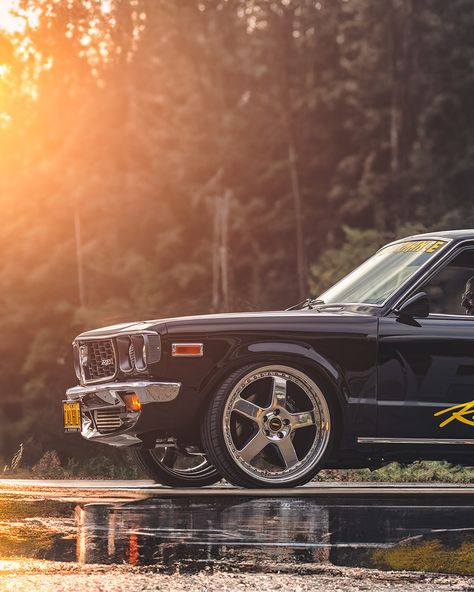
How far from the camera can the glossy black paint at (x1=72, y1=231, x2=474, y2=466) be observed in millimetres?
8766

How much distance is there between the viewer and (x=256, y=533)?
703 centimetres

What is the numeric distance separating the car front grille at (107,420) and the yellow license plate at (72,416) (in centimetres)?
31

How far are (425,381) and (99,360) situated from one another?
216 centimetres

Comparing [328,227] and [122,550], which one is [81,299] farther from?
[122,550]

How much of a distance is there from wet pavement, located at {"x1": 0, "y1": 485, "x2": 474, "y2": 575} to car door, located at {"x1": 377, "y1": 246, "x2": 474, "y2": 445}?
0.43 metres

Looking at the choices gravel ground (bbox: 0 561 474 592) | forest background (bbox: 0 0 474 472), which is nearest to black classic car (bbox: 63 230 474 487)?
gravel ground (bbox: 0 561 474 592)

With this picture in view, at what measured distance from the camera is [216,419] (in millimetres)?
8617

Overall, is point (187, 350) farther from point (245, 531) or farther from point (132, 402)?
point (245, 531)

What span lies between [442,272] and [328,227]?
48701mm

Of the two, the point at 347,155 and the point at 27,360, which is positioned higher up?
the point at 347,155

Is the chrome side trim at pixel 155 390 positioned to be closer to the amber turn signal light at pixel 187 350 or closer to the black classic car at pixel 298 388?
the black classic car at pixel 298 388

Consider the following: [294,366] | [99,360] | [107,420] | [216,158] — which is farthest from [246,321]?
[216,158]

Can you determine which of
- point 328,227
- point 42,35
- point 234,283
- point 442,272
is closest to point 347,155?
point 328,227

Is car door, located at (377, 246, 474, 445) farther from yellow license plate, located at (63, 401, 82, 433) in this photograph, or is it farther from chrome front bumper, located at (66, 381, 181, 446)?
yellow license plate, located at (63, 401, 82, 433)
